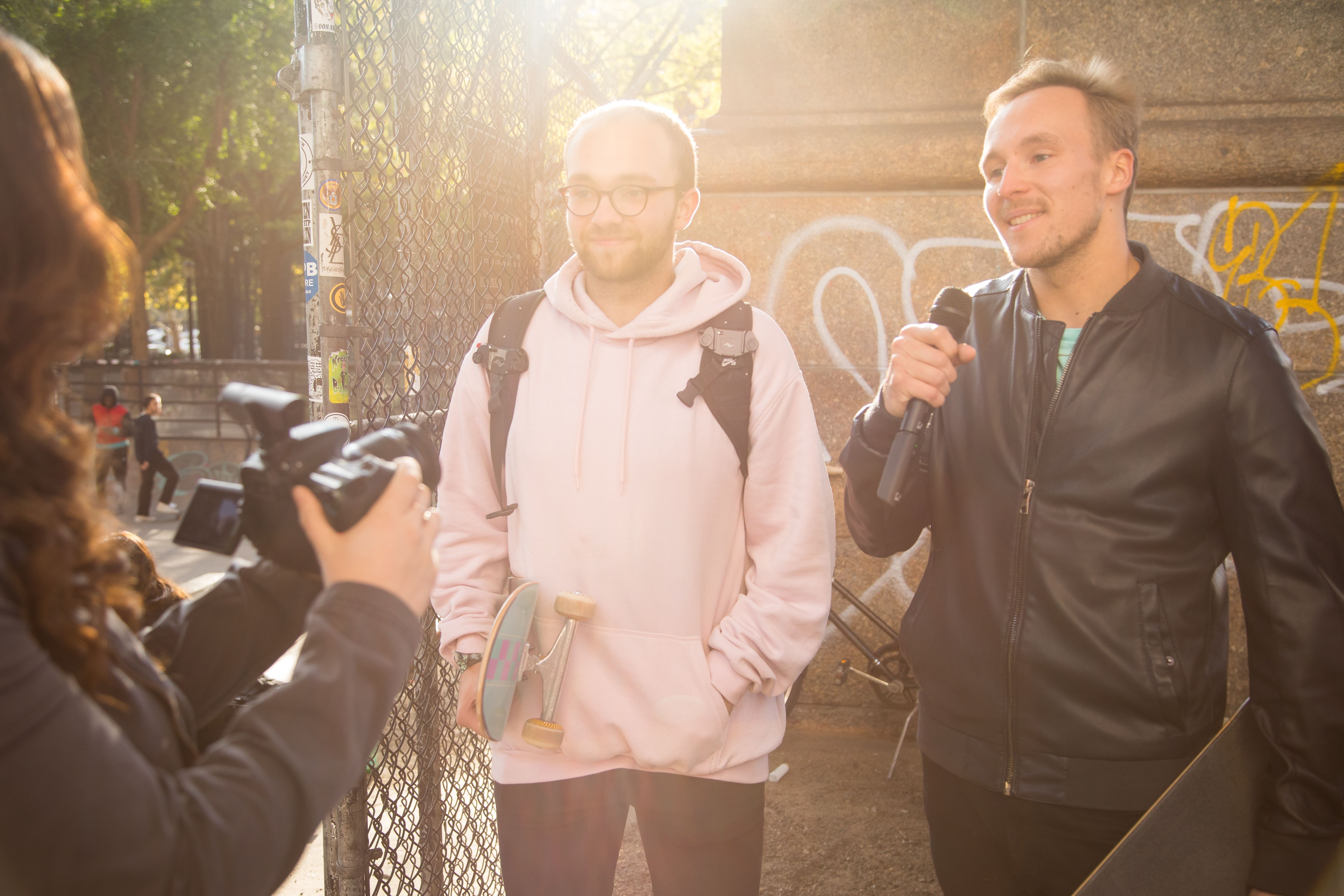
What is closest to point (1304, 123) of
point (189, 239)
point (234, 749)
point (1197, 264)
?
point (1197, 264)

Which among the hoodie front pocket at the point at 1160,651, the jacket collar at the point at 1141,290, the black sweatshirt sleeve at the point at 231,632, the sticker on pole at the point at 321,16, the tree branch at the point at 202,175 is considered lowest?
the hoodie front pocket at the point at 1160,651

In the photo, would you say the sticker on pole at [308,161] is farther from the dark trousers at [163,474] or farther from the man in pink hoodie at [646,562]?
the dark trousers at [163,474]

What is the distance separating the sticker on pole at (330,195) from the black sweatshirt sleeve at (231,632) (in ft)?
3.90

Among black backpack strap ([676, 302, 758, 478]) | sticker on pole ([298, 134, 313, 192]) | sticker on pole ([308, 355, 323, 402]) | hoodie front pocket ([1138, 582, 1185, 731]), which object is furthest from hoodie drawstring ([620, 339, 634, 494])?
hoodie front pocket ([1138, 582, 1185, 731])

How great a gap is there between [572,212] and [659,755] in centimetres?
129

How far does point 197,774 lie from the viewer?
0.98 meters

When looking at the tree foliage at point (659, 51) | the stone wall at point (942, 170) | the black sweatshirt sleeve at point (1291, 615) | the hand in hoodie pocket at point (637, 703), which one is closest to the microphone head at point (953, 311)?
the black sweatshirt sleeve at point (1291, 615)

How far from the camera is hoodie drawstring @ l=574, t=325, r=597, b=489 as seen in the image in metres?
2.12

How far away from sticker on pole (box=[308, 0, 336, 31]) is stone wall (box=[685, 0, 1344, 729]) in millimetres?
2237

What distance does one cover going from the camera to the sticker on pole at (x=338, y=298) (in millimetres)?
2287

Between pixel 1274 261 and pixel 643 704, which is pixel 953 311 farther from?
pixel 1274 261

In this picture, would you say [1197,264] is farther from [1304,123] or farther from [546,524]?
[546,524]

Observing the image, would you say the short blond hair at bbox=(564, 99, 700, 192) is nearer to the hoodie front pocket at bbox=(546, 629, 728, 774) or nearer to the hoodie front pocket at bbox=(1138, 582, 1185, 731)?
the hoodie front pocket at bbox=(546, 629, 728, 774)

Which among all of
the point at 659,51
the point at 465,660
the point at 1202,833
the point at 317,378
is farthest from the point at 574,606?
the point at 659,51
